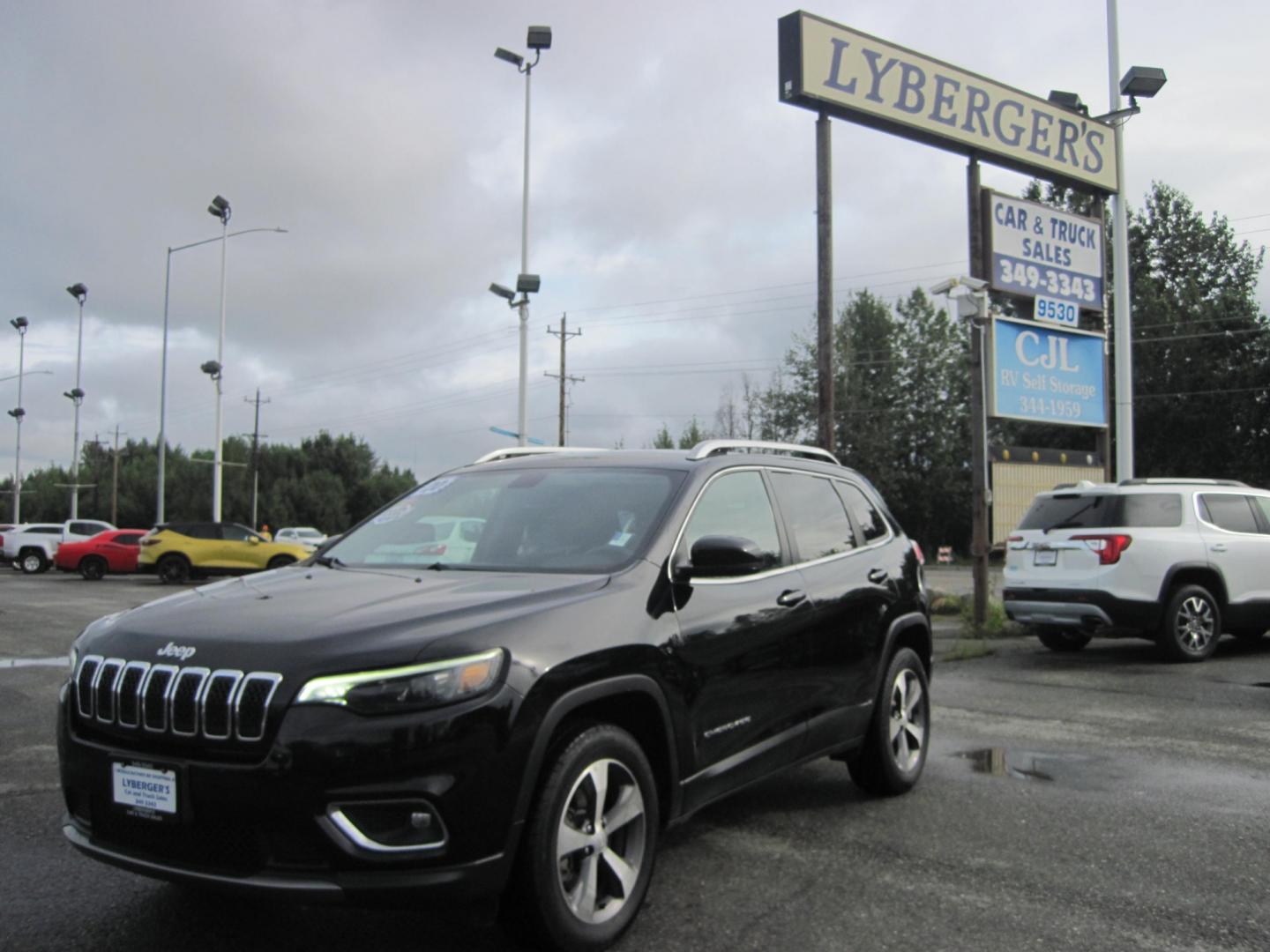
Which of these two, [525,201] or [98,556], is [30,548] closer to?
[98,556]

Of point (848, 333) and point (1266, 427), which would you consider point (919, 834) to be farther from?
point (848, 333)

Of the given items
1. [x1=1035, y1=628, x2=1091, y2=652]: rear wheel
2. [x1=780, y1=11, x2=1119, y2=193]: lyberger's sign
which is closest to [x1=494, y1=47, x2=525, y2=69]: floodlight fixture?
[x1=780, y1=11, x2=1119, y2=193]: lyberger's sign

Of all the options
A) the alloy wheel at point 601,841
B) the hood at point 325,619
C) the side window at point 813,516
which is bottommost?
the alloy wheel at point 601,841

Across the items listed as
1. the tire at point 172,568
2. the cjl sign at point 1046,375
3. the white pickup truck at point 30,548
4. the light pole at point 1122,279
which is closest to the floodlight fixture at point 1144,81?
the light pole at point 1122,279

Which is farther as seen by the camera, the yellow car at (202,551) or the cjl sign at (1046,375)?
the yellow car at (202,551)

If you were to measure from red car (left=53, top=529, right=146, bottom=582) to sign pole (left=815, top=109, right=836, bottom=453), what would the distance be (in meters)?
21.2

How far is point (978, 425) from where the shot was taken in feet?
47.5

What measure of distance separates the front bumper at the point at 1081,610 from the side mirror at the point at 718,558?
7.47 metres

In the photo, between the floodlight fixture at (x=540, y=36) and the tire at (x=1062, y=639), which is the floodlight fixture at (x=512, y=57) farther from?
the tire at (x=1062, y=639)

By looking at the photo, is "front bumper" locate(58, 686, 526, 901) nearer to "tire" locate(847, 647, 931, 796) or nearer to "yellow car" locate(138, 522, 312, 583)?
"tire" locate(847, 647, 931, 796)

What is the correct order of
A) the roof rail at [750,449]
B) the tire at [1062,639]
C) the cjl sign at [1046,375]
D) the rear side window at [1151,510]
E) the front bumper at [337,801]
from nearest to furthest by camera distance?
the front bumper at [337,801] → the roof rail at [750,449] → the rear side window at [1151,510] → the tire at [1062,639] → the cjl sign at [1046,375]

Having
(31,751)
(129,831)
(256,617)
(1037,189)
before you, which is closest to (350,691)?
(256,617)

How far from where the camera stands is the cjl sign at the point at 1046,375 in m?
16.0

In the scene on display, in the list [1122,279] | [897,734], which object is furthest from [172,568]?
[897,734]
